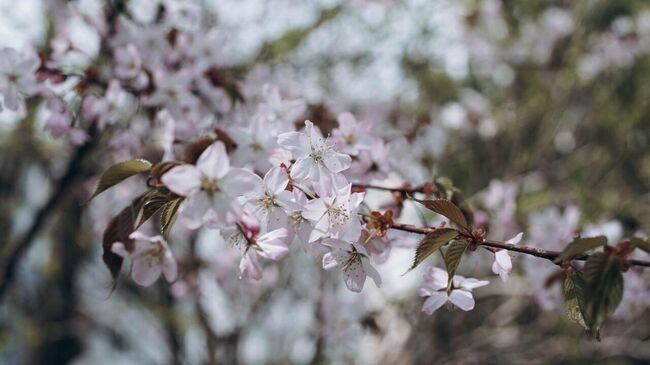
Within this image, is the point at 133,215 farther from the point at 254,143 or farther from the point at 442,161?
the point at 442,161

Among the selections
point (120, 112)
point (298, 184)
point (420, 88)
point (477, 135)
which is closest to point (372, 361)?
point (477, 135)

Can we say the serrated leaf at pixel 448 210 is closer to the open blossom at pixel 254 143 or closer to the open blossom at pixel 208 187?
the open blossom at pixel 208 187

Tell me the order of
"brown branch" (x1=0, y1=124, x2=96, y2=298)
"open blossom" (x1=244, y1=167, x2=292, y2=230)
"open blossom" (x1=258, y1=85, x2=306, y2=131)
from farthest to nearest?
"brown branch" (x1=0, y1=124, x2=96, y2=298)
"open blossom" (x1=258, y1=85, x2=306, y2=131)
"open blossom" (x1=244, y1=167, x2=292, y2=230)

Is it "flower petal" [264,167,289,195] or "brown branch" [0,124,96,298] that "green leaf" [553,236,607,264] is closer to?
"flower petal" [264,167,289,195]

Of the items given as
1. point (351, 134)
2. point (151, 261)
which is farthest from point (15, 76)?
point (351, 134)

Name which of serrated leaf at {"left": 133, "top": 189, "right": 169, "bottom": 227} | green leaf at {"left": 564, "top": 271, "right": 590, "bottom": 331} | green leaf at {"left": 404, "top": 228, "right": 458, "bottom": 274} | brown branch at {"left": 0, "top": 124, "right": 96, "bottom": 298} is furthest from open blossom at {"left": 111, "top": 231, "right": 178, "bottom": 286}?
brown branch at {"left": 0, "top": 124, "right": 96, "bottom": 298}

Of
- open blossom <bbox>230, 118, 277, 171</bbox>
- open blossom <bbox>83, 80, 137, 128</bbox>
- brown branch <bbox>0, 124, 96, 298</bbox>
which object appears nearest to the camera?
open blossom <bbox>230, 118, 277, 171</bbox>
